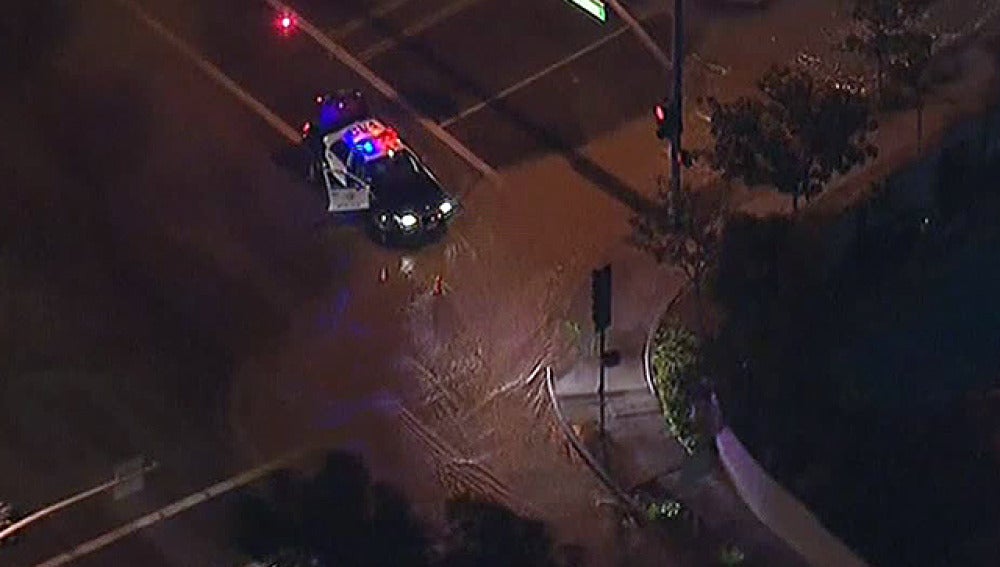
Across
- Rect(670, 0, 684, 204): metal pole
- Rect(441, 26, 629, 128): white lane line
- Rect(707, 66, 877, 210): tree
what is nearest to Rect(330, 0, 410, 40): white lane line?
Rect(441, 26, 629, 128): white lane line

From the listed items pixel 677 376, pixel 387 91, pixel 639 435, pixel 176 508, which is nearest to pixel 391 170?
pixel 387 91

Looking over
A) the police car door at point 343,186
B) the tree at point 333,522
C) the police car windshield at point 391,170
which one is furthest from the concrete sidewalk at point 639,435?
the police car door at point 343,186

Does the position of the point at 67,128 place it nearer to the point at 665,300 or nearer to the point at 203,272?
the point at 203,272

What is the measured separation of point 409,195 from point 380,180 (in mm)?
553

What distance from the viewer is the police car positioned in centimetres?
3344

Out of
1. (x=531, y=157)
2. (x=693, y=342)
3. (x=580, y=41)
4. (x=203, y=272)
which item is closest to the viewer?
(x=693, y=342)

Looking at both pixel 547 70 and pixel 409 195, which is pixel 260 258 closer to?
pixel 409 195

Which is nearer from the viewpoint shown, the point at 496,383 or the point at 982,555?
the point at 982,555

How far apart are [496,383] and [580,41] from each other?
9590mm

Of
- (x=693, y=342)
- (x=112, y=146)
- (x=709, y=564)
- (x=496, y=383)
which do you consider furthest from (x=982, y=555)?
(x=112, y=146)

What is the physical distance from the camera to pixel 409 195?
33531mm

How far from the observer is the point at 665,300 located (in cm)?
3228

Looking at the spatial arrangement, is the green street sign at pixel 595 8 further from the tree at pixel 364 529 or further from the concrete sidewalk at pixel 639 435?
the tree at pixel 364 529

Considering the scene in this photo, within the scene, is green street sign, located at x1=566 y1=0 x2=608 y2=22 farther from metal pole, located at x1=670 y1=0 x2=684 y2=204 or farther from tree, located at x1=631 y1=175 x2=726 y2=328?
metal pole, located at x1=670 y1=0 x2=684 y2=204
